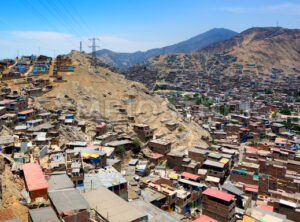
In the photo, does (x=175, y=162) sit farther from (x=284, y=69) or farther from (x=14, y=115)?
(x=284, y=69)

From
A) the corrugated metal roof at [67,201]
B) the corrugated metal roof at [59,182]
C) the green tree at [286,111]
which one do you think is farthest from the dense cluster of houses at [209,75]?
the corrugated metal roof at [67,201]

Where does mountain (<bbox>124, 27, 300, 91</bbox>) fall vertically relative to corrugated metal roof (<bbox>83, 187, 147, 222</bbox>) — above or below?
above

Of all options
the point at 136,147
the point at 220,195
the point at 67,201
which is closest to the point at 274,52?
the point at 136,147

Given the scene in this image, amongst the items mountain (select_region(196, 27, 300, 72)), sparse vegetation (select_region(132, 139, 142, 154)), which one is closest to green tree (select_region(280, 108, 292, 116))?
sparse vegetation (select_region(132, 139, 142, 154))

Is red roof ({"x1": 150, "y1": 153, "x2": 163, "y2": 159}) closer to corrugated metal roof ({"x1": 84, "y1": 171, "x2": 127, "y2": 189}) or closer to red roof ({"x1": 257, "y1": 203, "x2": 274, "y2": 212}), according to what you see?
red roof ({"x1": 257, "y1": 203, "x2": 274, "y2": 212})

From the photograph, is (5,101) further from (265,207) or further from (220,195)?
(265,207)

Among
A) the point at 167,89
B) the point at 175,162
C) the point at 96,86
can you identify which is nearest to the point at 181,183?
the point at 175,162

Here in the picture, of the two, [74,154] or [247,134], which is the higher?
[74,154]
